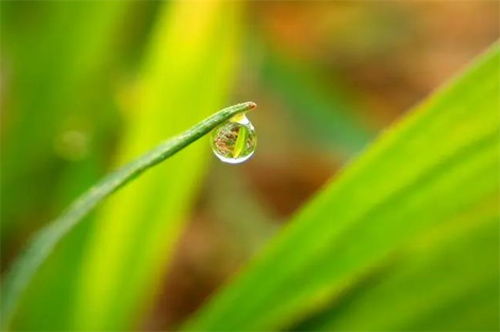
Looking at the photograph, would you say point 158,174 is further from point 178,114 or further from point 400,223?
point 400,223

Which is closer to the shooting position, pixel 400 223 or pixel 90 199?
pixel 90 199

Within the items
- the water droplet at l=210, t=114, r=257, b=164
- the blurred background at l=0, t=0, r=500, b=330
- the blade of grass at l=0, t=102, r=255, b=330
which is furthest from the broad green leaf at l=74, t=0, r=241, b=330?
the water droplet at l=210, t=114, r=257, b=164

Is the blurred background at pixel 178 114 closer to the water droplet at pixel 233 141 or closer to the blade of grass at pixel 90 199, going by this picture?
the blade of grass at pixel 90 199

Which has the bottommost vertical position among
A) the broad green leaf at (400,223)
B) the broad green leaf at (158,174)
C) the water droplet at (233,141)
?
the water droplet at (233,141)

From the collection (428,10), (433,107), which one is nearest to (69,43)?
(433,107)

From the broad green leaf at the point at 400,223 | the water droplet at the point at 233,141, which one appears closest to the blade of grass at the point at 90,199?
the water droplet at the point at 233,141

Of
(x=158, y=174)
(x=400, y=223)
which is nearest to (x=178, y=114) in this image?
(x=158, y=174)
